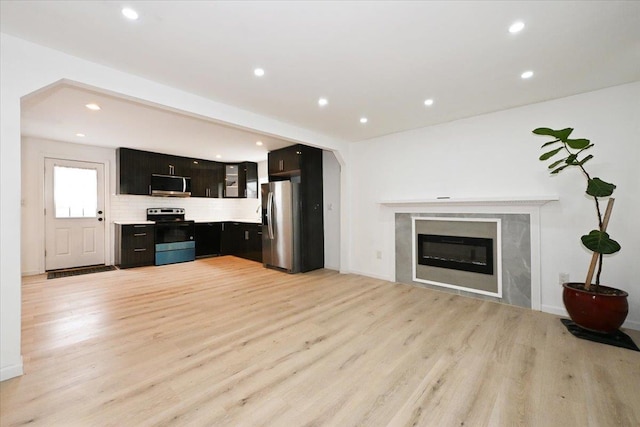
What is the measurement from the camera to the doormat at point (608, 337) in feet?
7.48

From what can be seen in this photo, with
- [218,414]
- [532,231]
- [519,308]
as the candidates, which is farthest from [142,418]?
[532,231]

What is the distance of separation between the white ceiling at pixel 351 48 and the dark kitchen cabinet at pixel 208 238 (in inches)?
146

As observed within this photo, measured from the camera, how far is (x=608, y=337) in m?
2.40

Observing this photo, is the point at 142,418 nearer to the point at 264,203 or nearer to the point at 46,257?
the point at 264,203

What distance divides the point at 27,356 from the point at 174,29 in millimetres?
2835

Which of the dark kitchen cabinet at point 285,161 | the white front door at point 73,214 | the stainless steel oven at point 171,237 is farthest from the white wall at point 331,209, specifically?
the white front door at point 73,214

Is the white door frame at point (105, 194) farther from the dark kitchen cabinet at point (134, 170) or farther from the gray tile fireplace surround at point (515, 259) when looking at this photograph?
the gray tile fireplace surround at point (515, 259)

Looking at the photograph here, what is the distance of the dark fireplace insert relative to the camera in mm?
3506

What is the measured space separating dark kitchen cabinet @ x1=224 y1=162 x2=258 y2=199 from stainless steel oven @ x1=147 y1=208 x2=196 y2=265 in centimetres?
135

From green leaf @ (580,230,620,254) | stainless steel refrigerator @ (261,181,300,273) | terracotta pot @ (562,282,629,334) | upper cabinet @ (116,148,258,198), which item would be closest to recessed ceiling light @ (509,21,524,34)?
green leaf @ (580,230,620,254)

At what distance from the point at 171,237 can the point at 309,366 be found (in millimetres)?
5041

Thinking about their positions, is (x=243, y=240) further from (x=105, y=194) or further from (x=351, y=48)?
(x=351, y=48)

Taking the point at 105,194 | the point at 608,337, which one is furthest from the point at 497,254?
the point at 105,194

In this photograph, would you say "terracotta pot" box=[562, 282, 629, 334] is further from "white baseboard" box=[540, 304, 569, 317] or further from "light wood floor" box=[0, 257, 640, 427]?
"white baseboard" box=[540, 304, 569, 317]
